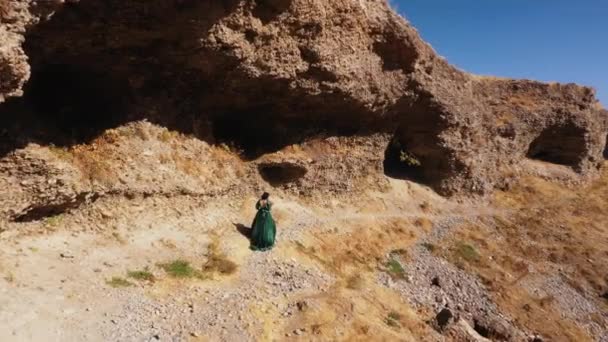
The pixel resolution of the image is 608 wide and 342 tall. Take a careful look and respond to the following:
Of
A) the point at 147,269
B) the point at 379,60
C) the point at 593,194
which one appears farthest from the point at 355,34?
the point at 593,194

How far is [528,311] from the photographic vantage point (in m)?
17.4

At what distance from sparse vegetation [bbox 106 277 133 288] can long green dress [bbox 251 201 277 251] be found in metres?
4.52

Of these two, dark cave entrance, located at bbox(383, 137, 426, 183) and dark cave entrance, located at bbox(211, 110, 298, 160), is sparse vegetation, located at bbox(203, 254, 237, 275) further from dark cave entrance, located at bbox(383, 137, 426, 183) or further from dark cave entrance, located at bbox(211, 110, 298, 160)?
dark cave entrance, located at bbox(383, 137, 426, 183)

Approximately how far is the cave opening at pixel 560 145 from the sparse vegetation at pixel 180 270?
2694 centimetres

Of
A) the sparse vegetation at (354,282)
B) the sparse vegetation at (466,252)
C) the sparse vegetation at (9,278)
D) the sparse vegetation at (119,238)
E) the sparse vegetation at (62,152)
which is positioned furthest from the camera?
the sparse vegetation at (466,252)

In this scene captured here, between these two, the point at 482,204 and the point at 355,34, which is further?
the point at 482,204

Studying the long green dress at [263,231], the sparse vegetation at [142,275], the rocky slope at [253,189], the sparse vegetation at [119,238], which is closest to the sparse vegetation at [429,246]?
the rocky slope at [253,189]

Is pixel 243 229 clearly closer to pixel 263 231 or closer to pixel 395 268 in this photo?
pixel 263 231

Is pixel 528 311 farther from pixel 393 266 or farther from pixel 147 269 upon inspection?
pixel 147 269

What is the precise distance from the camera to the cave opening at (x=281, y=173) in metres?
19.4

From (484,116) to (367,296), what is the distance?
17249 millimetres

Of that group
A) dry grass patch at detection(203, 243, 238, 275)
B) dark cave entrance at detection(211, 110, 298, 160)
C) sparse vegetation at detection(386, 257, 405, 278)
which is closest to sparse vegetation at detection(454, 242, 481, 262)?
sparse vegetation at detection(386, 257, 405, 278)

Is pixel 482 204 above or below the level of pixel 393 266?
above

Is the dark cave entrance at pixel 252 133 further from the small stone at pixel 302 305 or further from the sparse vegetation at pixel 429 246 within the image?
the small stone at pixel 302 305
